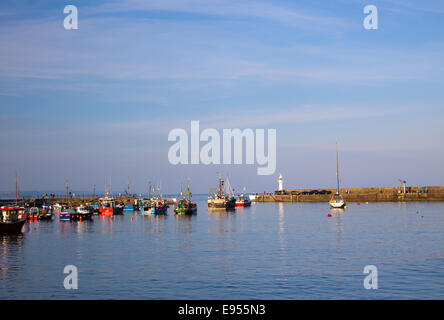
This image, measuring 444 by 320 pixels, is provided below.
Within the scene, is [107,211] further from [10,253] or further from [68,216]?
[10,253]

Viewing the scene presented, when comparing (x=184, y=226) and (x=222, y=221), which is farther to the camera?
(x=222, y=221)

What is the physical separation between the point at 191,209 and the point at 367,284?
125 meters

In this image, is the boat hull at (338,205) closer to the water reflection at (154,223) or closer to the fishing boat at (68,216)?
the water reflection at (154,223)

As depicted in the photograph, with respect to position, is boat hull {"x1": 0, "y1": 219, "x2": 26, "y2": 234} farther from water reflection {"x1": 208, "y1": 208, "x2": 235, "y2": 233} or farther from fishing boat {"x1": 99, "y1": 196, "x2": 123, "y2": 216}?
fishing boat {"x1": 99, "y1": 196, "x2": 123, "y2": 216}

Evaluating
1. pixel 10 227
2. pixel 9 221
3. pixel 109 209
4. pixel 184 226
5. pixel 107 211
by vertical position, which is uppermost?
pixel 9 221

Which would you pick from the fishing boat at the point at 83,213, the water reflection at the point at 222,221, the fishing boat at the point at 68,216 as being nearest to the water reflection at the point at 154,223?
the water reflection at the point at 222,221

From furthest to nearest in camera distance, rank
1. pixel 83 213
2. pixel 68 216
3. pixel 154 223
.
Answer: pixel 83 213
pixel 68 216
pixel 154 223

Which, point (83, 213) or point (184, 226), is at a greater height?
point (83, 213)

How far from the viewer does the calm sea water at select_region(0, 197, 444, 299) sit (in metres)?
36.8

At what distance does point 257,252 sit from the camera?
59.5 meters

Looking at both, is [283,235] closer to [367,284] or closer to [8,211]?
[367,284]

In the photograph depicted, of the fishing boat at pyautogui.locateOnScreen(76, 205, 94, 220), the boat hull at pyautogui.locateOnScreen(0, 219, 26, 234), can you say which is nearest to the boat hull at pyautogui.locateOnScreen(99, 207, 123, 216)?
the fishing boat at pyautogui.locateOnScreen(76, 205, 94, 220)

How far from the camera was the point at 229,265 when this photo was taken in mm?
48969

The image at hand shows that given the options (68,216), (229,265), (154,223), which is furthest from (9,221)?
(229,265)
